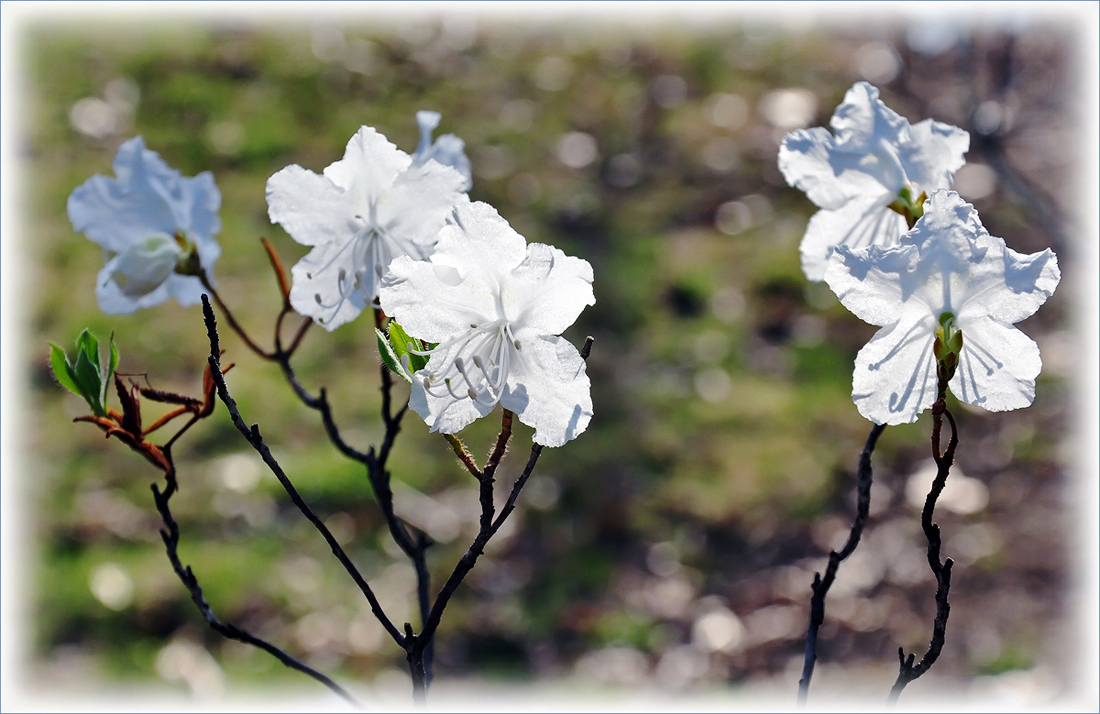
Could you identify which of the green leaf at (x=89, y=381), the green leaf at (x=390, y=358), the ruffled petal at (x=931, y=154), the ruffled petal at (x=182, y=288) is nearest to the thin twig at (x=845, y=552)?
the ruffled petal at (x=931, y=154)

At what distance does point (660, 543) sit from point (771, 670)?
1.66 feet

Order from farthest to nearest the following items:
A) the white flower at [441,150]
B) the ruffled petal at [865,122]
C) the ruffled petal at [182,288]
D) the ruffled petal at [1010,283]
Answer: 1. the ruffled petal at [182,288]
2. the white flower at [441,150]
3. the ruffled petal at [865,122]
4. the ruffled petal at [1010,283]

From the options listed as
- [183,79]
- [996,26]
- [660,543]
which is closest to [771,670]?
[660,543]

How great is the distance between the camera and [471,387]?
1.04 m

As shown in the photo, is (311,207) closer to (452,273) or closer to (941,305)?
(452,273)

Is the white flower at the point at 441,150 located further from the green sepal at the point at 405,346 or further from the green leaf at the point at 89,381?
the green leaf at the point at 89,381

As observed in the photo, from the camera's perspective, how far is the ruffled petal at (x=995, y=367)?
1.00m

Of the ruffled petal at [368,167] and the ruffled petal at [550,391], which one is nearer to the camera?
the ruffled petal at [550,391]

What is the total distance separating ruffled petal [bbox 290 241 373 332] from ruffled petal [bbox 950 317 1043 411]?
74 cm

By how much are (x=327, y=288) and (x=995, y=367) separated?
32.4 inches

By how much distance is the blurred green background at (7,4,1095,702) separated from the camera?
8.68ft

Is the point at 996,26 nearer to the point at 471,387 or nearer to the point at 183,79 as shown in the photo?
the point at 471,387

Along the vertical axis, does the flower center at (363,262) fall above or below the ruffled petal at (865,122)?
below

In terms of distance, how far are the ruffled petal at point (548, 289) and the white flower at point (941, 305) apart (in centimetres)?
27
